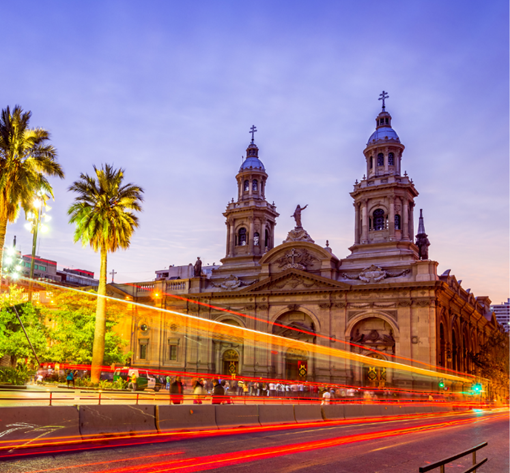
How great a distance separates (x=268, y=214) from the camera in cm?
6950

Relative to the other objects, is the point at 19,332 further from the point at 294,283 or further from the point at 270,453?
the point at 270,453

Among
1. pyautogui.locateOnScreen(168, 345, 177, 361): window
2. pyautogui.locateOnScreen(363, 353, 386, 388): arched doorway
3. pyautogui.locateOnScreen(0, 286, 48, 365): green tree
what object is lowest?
pyautogui.locateOnScreen(363, 353, 386, 388): arched doorway

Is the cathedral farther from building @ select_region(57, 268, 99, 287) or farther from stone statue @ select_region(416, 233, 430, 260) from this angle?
building @ select_region(57, 268, 99, 287)

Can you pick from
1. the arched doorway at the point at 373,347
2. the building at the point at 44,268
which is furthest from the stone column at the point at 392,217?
the building at the point at 44,268

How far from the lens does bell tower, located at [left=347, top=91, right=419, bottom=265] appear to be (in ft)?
188

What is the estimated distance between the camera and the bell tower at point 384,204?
188ft

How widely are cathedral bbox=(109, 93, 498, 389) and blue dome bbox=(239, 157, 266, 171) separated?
25.3 inches

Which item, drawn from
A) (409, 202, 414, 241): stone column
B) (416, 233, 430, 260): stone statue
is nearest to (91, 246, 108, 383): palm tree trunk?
(409, 202, 414, 241): stone column

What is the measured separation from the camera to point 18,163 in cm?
2670

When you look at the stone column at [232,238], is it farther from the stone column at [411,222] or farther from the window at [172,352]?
the stone column at [411,222]

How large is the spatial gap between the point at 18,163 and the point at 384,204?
42.2 m

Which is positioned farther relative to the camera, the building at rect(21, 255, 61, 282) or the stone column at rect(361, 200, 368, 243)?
the building at rect(21, 255, 61, 282)

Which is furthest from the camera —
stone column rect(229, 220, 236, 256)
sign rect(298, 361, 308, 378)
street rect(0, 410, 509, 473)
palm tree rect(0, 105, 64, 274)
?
stone column rect(229, 220, 236, 256)

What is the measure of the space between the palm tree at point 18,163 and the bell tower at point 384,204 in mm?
38063
